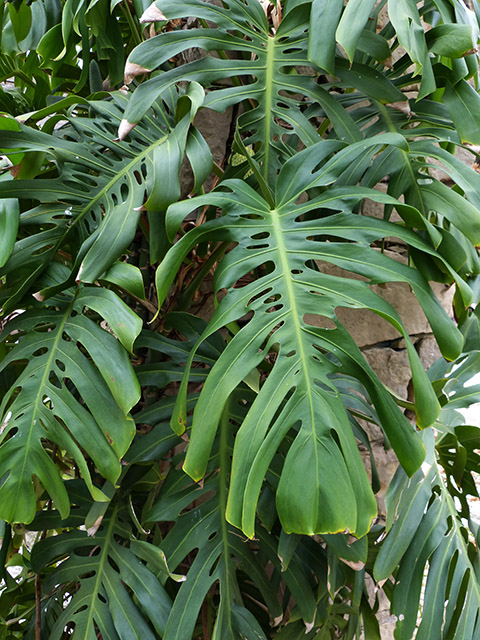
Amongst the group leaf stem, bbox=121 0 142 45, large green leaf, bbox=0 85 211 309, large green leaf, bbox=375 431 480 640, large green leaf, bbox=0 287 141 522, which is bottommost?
large green leaf, bbox=375 431 480 640

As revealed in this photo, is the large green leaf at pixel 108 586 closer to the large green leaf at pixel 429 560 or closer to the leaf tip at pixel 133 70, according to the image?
the large green leaf at pixel 429 560

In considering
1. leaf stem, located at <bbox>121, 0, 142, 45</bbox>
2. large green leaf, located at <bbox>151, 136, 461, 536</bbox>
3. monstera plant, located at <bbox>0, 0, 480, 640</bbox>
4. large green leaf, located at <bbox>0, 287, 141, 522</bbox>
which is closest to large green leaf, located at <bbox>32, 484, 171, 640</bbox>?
monstera plant, located at <bbox>0, 0, 480, 640</bbox>

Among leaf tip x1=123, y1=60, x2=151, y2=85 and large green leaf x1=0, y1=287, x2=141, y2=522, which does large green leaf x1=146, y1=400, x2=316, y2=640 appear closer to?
large green leaf x1=0, y1=287, x2=141, y2=522

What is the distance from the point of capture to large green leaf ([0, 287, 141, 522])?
0.81 meters

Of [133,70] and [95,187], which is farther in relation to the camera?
[95,187]

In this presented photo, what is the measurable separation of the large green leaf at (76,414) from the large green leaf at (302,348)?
0.29ft

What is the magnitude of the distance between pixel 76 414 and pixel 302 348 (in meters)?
0.34

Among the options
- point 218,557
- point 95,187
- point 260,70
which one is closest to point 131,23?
point 260,70

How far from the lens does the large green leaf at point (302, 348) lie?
0.64m

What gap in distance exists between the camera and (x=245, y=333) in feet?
2.58

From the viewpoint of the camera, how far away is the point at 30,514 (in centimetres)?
79

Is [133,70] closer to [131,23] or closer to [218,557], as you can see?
[131,23]

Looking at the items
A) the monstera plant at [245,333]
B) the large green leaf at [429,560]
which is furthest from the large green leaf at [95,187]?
the large green leaf at [429,560]

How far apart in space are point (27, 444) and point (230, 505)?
325 mm
